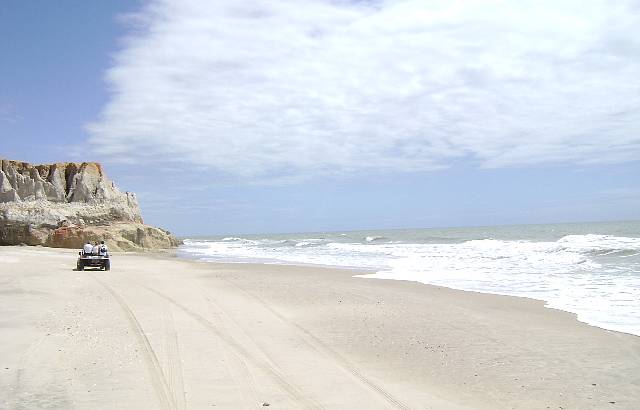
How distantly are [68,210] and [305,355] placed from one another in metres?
41.6

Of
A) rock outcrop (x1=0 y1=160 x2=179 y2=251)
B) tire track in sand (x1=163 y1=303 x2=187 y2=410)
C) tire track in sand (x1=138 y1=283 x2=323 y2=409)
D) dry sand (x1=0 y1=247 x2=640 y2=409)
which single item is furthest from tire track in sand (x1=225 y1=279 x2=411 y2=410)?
rock outcrop (x1=0 y1=160 x2=179 y2=251)

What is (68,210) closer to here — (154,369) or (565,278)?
(565,278)

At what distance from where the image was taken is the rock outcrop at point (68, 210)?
40.2 m

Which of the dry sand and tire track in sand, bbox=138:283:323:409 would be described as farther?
the dry sand

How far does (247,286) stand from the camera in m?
15.0

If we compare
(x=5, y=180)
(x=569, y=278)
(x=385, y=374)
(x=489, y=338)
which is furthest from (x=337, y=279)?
(x=5, y=180)

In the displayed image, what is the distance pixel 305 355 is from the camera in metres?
7.07

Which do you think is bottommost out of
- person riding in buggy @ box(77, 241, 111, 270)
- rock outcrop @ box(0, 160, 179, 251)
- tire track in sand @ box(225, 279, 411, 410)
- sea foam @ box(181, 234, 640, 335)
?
tire track in sand @ box(225, 279, 411, 410)

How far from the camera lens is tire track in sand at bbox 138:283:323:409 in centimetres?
527

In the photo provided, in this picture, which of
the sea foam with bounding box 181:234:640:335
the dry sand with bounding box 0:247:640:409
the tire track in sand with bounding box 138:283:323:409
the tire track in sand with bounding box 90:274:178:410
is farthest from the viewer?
the sea foam with bounding box 181:234:640:335

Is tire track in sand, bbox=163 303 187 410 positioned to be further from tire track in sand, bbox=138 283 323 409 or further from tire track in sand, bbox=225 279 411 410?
tire track in sand, bbox=225 279 411 410

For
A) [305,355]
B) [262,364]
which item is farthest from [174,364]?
[305,355]

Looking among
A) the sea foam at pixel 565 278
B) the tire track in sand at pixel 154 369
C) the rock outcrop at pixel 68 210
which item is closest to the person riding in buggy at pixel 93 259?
the sea foam at pixel 565 278

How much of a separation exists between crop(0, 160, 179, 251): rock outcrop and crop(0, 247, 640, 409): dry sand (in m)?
30.2
